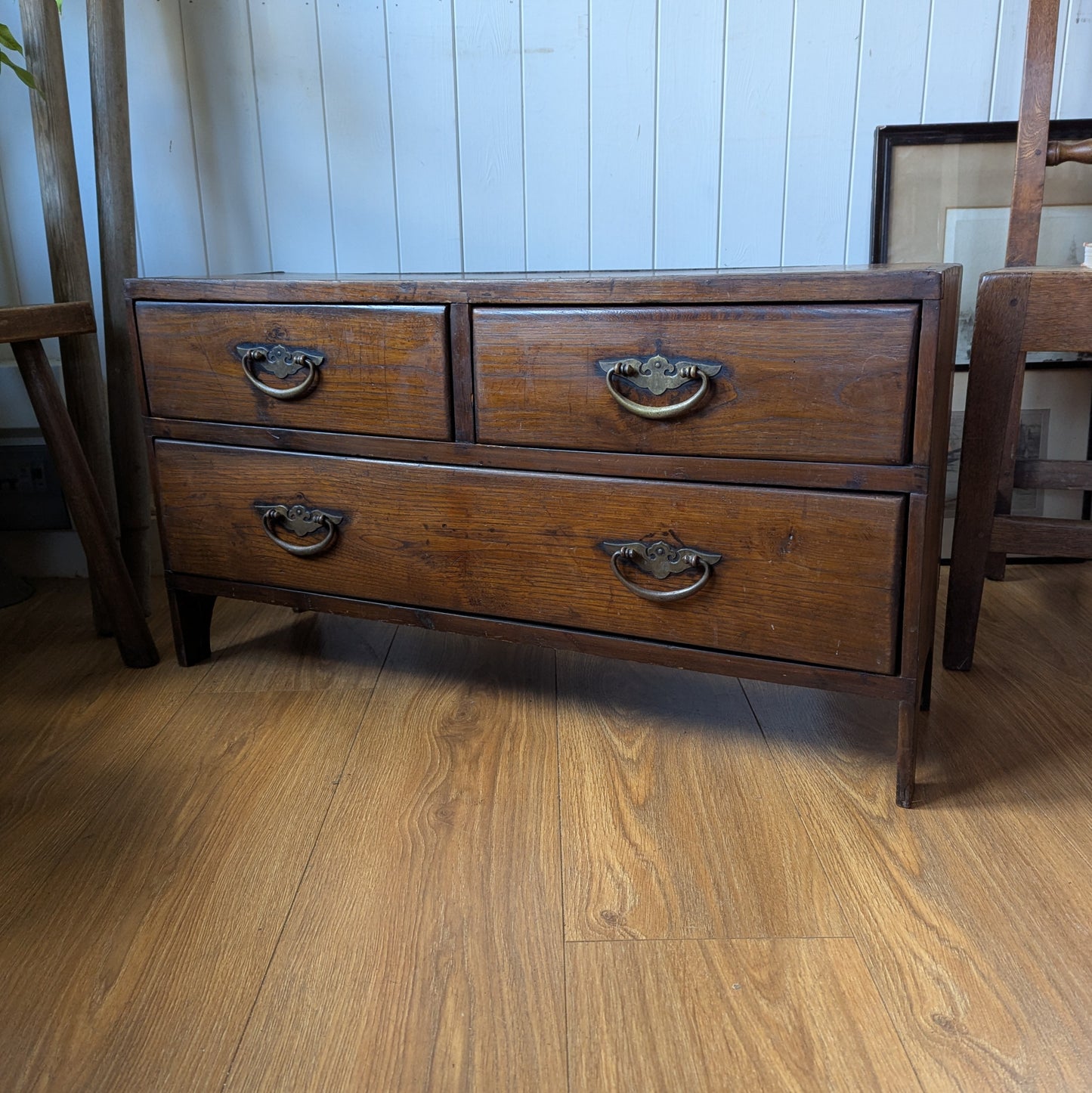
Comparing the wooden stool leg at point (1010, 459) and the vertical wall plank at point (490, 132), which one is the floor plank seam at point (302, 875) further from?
the wooden stool leg at point (1010, 459)

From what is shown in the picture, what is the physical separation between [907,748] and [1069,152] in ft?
2.90

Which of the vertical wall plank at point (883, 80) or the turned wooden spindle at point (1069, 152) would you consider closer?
the turned wooden spindle at point (1069, 152)

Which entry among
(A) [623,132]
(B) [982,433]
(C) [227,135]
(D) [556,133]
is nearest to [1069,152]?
(B) [982,433]

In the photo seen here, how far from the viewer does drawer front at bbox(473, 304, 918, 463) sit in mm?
938

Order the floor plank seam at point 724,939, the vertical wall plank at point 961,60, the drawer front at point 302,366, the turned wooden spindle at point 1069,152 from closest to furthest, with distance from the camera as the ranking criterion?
1. the floor plank seam at point 724,939
2. the drawer front at point 302,366
3. the turned wooden spindle at point 1069,152
4. the vertical wall plank at point 961,60

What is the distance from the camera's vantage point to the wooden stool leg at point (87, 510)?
4.27 feet

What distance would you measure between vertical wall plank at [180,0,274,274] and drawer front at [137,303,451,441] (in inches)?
17.4

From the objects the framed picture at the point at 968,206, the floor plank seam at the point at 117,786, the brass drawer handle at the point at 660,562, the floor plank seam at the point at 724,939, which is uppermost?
the framed picture at the point at 968,206

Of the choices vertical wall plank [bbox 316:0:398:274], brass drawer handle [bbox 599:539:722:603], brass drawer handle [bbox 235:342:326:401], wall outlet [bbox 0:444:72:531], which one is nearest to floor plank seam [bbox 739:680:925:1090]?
brass drawer handle [bbox 599:539:722:603]

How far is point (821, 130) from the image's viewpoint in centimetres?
152

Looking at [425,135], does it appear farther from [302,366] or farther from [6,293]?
[6,293]

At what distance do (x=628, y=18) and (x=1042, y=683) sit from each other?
3.61ft

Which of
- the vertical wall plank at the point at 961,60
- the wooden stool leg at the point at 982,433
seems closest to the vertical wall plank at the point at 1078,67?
the vertical wall plank at the point at 961,60

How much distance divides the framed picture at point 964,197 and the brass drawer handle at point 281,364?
91 centimetres
